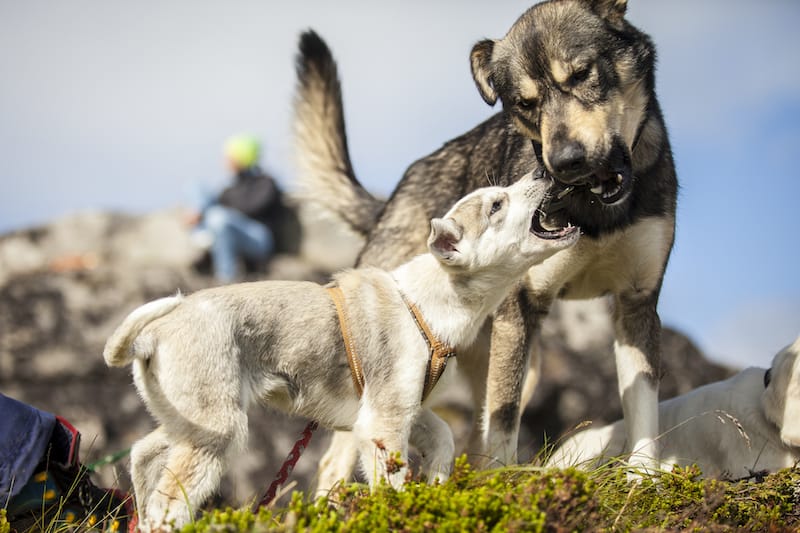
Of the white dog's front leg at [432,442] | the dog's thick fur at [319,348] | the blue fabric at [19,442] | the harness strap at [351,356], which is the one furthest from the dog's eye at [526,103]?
the blue fabric at [19,442]

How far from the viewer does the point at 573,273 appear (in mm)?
4926

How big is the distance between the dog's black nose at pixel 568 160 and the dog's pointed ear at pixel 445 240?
61 cm

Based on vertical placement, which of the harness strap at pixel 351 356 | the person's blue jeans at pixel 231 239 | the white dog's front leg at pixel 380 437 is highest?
the harness strap at pixel 351 356

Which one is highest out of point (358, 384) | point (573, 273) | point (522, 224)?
point (522, 224)

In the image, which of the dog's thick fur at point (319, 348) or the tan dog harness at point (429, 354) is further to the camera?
the tan dog harness at point (429, 354)

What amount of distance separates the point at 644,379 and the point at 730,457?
2.47ft

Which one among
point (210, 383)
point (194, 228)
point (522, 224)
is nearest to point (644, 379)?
point (522, 224)

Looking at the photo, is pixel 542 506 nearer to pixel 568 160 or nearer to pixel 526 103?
pixel 568 160

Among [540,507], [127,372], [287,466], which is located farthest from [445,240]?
[127,372]

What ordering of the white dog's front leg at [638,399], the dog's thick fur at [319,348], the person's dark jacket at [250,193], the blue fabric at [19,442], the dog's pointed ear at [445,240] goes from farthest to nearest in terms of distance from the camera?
the person's dark jacket at [250,193] < the white dog's front leg at [638,399] < the dog's pointed ear at [445,240] < the blue fabric at [19,442] < the dog's thick fur at [319,348]

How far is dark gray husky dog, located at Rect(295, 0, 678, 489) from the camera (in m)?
4.38

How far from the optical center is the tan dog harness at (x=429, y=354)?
4.06 meters

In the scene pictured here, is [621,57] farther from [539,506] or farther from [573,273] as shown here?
[539,506]

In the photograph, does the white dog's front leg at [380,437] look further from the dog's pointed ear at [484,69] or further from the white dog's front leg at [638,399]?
the dog's pointed ear at [484,69]
